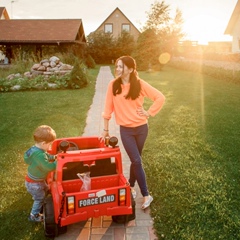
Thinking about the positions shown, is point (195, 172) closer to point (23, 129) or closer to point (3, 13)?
point (23, 129)

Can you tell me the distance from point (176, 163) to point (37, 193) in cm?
285

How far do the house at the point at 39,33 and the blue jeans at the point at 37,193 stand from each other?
2601 centimetres

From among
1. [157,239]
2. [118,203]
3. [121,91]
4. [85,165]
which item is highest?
[121,91]

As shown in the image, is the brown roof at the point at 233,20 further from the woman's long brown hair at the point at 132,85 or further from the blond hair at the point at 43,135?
the blond hair at the point at 43,135

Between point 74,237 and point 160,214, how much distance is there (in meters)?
1.17

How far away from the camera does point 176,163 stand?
576 centimetres

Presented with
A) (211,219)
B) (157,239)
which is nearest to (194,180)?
(211,219)

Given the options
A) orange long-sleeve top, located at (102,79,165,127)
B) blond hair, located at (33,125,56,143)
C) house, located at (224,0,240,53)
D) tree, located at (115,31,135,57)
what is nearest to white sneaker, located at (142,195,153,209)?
orange long-sleeve top, located at (102,79,165,127)

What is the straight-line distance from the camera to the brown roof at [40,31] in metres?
29.0

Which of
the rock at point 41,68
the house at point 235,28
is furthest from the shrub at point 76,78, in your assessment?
the house at point 235,28

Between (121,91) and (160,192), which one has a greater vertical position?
(121,91)

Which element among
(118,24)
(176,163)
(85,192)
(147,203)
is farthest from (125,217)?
(118,24)

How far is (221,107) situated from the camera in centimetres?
1067

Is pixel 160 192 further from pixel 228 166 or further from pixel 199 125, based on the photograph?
pixel 199 125
